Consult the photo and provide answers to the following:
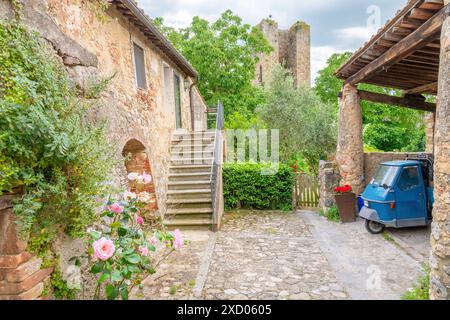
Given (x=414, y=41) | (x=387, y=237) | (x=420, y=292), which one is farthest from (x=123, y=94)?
(x=387, y=237)

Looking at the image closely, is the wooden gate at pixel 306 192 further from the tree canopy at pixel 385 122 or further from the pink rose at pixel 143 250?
the tree canopy at pixel 385 122

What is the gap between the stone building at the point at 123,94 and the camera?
8.04ft

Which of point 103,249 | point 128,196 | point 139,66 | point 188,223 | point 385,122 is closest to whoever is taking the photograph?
point 103,249

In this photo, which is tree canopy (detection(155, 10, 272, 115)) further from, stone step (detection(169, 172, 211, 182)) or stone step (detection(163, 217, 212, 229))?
stone step (detection(163, 217, 212, 229))

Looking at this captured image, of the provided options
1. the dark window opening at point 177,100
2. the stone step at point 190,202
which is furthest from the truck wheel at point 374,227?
the dark window opening at point 177,100

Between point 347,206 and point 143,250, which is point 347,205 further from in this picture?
point 143,250

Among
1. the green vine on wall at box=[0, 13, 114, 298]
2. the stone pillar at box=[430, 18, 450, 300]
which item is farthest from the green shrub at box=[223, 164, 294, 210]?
the green vine on wall at box=[0, 13, 114, 298]

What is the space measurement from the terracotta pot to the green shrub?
219 centimetres

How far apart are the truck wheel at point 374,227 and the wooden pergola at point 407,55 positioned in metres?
3.40

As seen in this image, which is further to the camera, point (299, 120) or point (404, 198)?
point (299, 120)

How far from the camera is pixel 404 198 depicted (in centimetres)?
607

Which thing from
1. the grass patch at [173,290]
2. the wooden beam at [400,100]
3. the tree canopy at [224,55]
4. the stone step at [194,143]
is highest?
the tree canopy at [224,55]

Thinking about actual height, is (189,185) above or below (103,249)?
below

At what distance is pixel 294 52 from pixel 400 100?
19.2 meters
